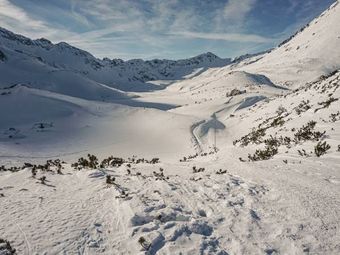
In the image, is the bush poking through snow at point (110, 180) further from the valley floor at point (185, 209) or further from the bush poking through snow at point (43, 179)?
the bush poking through snow at point (43, 179)

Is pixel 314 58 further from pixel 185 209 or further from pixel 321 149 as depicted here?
pixel 185 209

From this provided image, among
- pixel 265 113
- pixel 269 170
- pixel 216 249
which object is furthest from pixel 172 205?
→ pixel 265 113

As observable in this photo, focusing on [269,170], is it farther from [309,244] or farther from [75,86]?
[75,86]

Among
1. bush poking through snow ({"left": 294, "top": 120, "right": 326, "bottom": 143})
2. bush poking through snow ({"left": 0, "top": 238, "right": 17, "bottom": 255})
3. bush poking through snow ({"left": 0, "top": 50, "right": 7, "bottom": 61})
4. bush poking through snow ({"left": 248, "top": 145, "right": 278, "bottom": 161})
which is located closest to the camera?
bush poking through snow ({"left": 0, "top": 238, "right": 17, "bottom": 255})

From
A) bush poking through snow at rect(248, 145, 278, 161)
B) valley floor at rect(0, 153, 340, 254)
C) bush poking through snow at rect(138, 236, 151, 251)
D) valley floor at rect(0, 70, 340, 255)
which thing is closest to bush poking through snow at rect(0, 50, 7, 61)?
valley floor at rect(0, 70, 340, 255)

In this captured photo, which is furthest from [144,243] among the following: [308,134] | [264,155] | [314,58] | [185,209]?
[314,58]

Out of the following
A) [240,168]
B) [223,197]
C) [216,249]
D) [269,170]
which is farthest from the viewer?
[240,168]

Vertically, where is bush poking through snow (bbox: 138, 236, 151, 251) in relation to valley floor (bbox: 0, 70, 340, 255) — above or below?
below

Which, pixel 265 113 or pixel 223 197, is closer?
pixel 223 197

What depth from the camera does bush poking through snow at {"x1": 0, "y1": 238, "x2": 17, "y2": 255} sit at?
4742 millimetres

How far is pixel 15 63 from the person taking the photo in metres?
97.5

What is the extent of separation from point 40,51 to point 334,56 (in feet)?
456

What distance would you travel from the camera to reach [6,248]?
483 centimetres

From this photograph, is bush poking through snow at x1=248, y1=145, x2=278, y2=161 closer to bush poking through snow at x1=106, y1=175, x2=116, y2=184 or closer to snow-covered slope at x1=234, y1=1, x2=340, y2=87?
bush poking through snow at x1=106, y1=175, x2=116, y2=184
